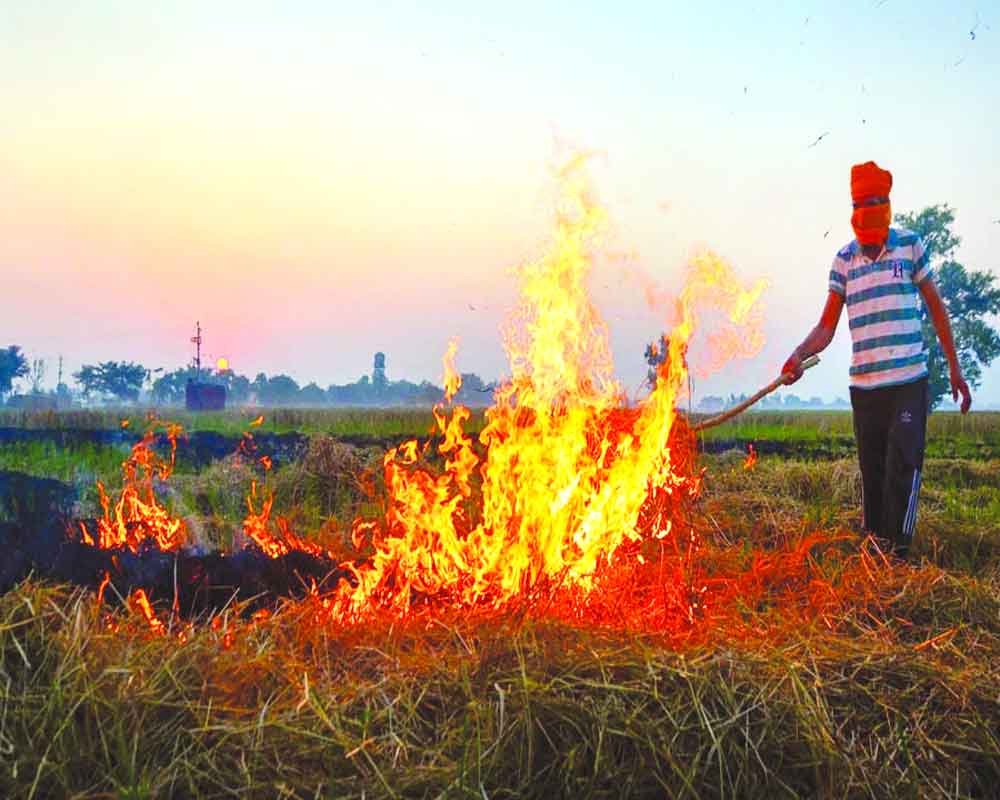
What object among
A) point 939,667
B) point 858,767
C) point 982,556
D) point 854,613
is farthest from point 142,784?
point 982,556

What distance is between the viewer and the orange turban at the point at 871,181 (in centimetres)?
482

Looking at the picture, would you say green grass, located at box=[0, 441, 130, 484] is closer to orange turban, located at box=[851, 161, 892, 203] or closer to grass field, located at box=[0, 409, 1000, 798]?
grass field, located at box=[0, 409, 1000, 798]

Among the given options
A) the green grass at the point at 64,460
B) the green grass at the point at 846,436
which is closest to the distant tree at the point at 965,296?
the green grass at the point at 846,436

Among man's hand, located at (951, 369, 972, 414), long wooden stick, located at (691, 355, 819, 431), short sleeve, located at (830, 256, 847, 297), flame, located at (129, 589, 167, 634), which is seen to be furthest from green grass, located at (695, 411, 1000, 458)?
flame, located at (129, 589, 167, 634)

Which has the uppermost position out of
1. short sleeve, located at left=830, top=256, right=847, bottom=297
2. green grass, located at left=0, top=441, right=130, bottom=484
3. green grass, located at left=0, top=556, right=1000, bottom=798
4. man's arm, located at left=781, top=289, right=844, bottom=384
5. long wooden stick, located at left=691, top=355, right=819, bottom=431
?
short sleeve, located at left=830, top=256, right=847, bottom=297

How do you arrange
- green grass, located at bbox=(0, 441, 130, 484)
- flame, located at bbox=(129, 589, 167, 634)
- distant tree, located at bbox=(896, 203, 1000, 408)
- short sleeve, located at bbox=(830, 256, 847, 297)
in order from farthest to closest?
distant tree, located at bbox=(896, 203, 1000, 408) < green grass, located at bbox=(0, 441, 130, 484) < short sleeve, located at bbox=(830, 256, 847, 297) < flame, located at bbox=(129, 589, 167, 634)

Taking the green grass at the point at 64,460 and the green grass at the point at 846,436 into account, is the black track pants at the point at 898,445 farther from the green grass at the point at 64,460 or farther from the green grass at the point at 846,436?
the green grass at the point at 64,460

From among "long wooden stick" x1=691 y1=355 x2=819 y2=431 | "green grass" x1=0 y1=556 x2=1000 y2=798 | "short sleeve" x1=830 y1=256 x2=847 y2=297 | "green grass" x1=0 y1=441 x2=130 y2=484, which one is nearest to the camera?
"green grass" x1=0 y1=556 x2=1000 y2=798

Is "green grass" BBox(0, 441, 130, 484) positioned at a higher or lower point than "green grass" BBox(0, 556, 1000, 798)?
higher

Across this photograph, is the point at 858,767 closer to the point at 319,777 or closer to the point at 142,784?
the point at 319,777

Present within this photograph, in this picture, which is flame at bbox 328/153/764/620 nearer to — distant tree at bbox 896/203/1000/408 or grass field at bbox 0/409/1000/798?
grass field at bbox 0/409/1000/798

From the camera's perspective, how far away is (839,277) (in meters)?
5.13

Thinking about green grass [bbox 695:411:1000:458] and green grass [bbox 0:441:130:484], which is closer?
green grass [bbox 0:441:130:484]

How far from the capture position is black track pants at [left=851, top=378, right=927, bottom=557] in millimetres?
4684
